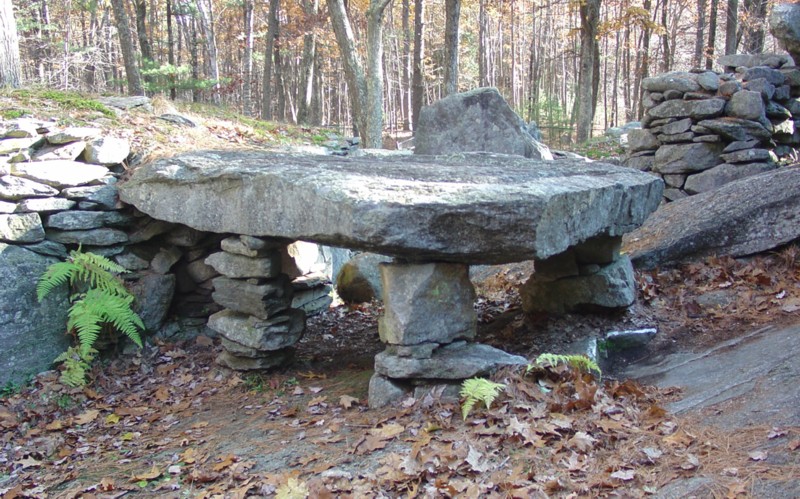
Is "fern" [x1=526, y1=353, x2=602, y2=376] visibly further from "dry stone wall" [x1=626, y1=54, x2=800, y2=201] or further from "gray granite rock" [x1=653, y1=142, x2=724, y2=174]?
"gray granite rock" [x1=653, y1=142, x2=724, y2=174]

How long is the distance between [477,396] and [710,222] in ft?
14.5

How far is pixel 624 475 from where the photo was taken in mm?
3146

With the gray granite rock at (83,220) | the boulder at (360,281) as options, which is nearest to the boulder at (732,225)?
the boulder at (360,281)

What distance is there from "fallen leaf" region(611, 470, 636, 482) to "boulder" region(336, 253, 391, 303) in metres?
4.83

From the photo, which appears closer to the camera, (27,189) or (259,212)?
(259,212)

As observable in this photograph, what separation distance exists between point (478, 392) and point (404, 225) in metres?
1.14

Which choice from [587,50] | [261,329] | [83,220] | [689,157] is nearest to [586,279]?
[261,329]

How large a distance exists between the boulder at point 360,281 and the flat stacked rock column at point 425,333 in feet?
10.6

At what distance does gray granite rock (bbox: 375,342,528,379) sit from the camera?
439cm

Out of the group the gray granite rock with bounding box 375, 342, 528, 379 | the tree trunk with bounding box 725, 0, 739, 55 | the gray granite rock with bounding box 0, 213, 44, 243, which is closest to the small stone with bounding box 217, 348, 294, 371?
the gray granite rock with bounding box 375, 342, 528, 379

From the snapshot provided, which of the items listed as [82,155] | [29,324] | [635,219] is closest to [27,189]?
[82,155]

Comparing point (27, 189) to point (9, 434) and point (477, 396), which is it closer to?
point (9, 434)

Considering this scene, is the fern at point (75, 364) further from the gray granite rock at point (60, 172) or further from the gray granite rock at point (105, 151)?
the gray granite rock at point (105, 151)

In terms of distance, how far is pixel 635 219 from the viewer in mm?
5699
